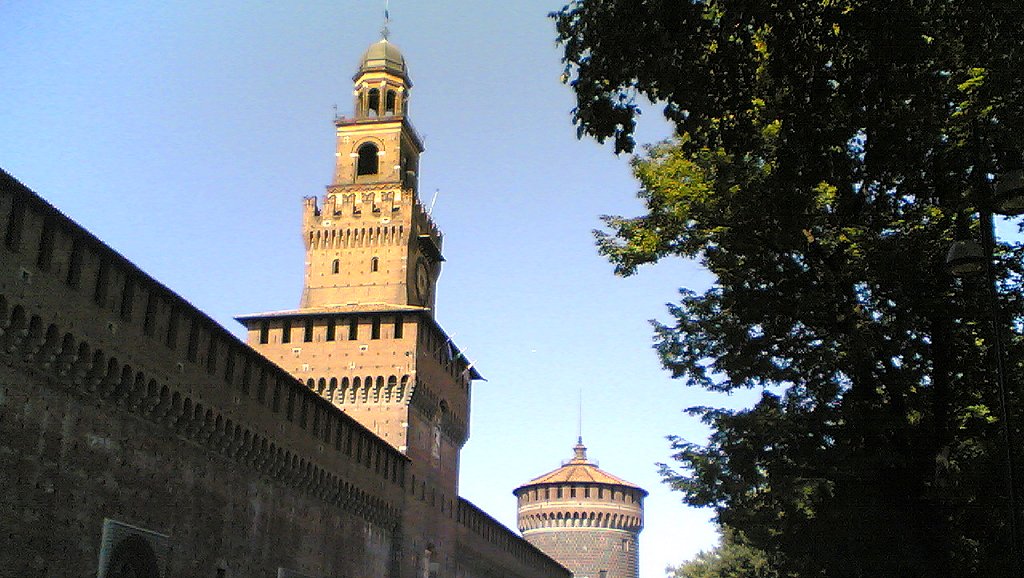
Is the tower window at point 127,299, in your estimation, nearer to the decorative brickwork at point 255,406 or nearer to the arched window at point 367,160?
the decorative brickwork at point 255,406

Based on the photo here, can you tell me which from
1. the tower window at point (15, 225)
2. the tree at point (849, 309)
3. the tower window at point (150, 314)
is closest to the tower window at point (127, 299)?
the tower window at point (150, 314)

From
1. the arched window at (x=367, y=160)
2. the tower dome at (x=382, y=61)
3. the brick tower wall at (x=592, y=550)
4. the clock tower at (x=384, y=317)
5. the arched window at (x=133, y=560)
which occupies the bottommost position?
the arched window at (x=133, y=560)

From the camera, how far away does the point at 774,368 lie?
754 inches

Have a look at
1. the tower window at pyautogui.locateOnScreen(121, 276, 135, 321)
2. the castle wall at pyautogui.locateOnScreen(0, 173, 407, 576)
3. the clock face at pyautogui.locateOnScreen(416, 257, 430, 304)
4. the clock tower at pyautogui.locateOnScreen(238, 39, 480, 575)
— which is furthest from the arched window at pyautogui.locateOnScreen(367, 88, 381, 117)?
the tower window at pyautogui.locateOnScreen(121, 276, 135, 321)

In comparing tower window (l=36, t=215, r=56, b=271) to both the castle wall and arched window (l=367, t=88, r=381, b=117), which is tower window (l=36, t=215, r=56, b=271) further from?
arched window (l=367, t=88, r=381, b=117)

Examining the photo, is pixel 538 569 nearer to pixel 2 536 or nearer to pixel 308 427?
pixel 308 427

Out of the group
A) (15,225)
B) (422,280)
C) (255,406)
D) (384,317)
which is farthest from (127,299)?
(422,280)

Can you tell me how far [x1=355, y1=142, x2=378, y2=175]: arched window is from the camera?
42.9 metres

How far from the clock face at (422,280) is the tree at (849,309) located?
20968 millimetres

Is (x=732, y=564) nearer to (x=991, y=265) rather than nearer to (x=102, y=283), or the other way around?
(x=102, y=283)

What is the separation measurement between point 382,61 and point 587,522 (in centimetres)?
3731

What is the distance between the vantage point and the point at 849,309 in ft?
57.3

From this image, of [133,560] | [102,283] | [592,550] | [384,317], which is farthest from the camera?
[592,550]

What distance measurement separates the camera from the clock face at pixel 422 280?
41.7 meters
